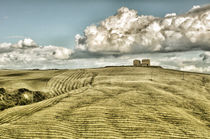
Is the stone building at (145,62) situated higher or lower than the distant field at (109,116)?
higher

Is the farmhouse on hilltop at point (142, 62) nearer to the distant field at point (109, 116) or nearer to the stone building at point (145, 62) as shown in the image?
the stone building at point (145, 62)

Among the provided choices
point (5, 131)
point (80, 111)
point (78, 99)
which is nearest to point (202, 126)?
point (80, 111)

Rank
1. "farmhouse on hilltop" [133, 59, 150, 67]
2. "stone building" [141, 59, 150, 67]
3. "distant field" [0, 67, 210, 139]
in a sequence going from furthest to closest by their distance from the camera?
"farmhouse on hilltop" [133, 59, 150, 67] < "stone building" [141, 59, 150, 67] < "distant field" [0, 67, 210, 139]

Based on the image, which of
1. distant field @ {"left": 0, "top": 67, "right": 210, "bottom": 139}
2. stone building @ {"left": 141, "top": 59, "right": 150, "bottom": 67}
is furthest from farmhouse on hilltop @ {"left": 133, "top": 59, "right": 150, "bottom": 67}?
distant field @ {"left": 0, "top": 67, "right": 210, "bottom": 139}

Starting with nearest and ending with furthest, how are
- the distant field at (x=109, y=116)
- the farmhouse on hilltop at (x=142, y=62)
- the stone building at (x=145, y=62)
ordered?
the distant field at (x=109, y=116)
the stone building at (x=145, y=62)
the farmhouse on hilltop at (x=142, y=62)

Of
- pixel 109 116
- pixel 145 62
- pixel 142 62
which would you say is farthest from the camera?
pixel 142 62

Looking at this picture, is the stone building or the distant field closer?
the distant field

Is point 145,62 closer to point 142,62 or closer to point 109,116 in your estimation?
point 142,62

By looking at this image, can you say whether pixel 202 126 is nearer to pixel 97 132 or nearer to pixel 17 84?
pixel 97 132

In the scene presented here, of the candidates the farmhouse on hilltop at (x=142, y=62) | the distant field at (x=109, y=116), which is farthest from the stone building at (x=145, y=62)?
the distant field at (x=109, y=116)

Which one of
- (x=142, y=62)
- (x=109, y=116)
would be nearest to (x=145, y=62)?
(x=142, y=62)

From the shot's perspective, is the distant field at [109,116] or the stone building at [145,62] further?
the stone building at [145,62]

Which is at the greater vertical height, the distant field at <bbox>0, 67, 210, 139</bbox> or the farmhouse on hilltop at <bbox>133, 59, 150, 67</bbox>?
the farmhouse on hilltop at <bbox>133, 59, 150, 67</bbox>

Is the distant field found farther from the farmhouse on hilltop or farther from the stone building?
the farmhouse on hilltop
